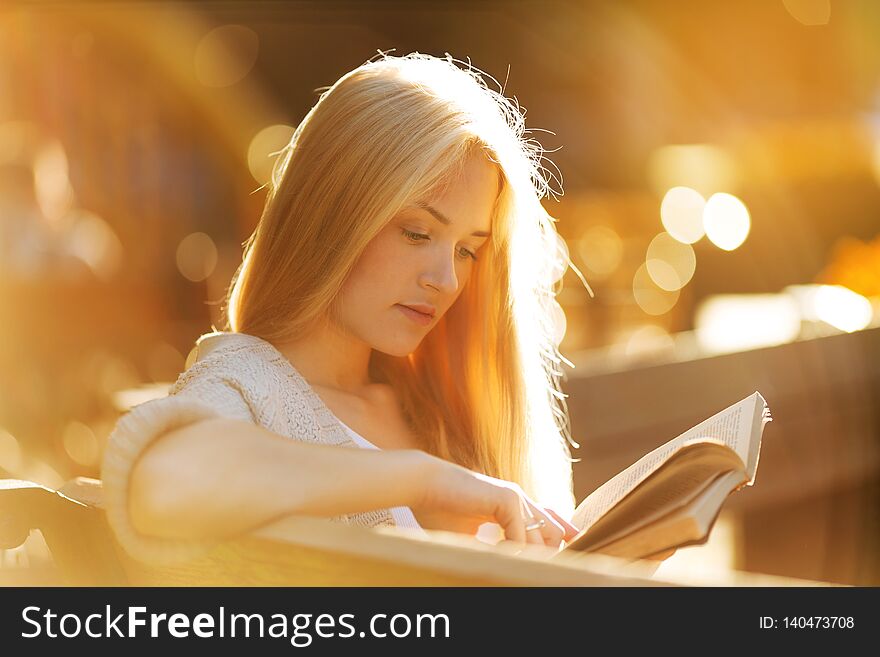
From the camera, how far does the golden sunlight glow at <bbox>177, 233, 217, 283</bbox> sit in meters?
6.59

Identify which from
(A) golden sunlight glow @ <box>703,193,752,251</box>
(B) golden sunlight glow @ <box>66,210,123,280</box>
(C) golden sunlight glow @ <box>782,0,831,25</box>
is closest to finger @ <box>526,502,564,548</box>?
(B) golden sunlight glow @ <box>66,210,123,280</box>

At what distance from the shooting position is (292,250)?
4.33ft

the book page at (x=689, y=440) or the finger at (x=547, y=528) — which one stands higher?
the book page at (x=689, y=440)

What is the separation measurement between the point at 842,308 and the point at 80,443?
2977 mm

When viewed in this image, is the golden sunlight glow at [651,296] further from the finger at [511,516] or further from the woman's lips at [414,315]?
the finger at [511,516]

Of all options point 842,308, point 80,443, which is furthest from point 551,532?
point 80,443

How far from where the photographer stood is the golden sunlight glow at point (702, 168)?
7461mm

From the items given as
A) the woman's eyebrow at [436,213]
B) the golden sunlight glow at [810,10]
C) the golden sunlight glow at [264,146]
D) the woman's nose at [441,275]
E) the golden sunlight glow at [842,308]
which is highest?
the golden sunlight glow at [810,10]

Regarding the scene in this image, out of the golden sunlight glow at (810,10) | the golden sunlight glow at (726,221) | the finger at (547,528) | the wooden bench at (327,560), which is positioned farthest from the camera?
the golden sunlight glow at (810,10)

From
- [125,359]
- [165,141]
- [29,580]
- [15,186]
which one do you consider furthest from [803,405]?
[165,141]

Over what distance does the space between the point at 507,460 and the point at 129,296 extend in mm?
4669

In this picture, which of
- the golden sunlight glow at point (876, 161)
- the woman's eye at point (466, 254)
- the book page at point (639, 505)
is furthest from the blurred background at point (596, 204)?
the book page at point (639, 505)

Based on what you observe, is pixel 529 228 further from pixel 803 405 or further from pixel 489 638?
pixel 803 405

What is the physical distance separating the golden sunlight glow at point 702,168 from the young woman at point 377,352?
6.09 metres
